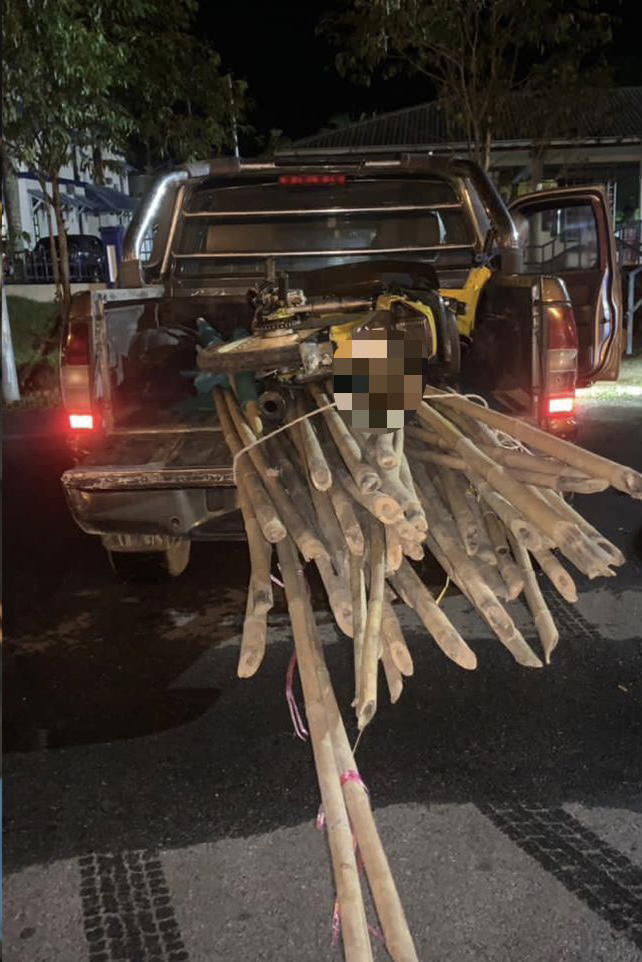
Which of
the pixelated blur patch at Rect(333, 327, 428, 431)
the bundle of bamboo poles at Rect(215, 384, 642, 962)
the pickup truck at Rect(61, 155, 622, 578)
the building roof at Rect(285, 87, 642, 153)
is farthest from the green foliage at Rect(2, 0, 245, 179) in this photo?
the bundle of bamboo poles at Rect(215, 384, 642, 962)

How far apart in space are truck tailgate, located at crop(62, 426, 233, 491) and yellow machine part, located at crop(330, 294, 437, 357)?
76 cm

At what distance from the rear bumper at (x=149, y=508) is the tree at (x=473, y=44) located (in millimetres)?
11998

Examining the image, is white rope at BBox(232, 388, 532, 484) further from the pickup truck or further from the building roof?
the building roof

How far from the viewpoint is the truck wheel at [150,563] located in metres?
5.12

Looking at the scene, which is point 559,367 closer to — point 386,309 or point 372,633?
point 386,309

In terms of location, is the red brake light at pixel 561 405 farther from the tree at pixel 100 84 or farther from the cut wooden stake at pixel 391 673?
the tree at pixel 100 84

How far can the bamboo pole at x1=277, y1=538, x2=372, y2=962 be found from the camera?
225 cm

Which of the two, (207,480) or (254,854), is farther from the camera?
(207,480)

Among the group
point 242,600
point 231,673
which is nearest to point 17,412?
point 242,600

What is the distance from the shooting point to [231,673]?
4.27m

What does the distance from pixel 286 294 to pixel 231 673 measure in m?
1.87

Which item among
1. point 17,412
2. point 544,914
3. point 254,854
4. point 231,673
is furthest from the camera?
point 17,412

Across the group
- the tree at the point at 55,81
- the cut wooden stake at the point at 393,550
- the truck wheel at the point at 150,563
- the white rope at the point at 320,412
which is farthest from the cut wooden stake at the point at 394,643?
the tree at the point at 55,81

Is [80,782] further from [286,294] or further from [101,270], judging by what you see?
[101,270]
